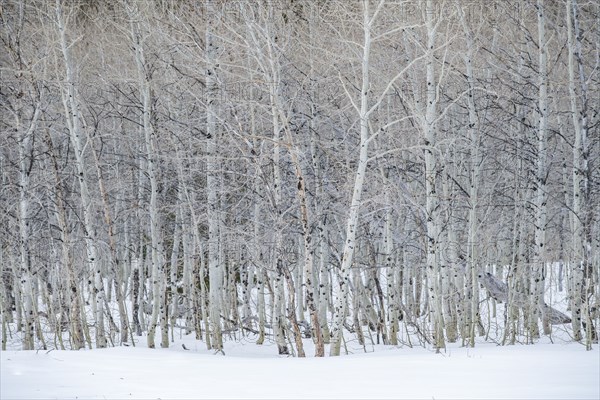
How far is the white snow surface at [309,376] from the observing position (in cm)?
838

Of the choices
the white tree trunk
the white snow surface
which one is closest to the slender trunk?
the white snow surface

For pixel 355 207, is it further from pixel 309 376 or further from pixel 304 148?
pixel 304 148

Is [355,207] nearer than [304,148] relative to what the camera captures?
Yes

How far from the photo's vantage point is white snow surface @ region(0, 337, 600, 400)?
8.38 metres

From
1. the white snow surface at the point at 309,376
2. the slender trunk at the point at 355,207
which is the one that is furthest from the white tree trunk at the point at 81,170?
the slender trunk at the point at 355,207

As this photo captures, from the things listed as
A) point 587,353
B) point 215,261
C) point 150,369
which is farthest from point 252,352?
point 587,353

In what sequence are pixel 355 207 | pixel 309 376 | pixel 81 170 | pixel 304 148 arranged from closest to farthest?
pixel 309 376 < pixel 355 207 < pixel 81 170 < pixel 304 148

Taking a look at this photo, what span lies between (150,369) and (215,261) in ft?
17.0

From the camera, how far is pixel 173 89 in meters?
19.8

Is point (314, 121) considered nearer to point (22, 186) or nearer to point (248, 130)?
point (248, 130)

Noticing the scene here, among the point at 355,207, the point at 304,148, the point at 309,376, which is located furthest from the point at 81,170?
the point at 309,376

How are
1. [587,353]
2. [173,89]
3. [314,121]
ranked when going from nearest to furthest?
[587,353], [314,121], [173,89]

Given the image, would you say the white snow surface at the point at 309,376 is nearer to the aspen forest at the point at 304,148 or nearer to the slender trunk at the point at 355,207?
the slender trunk at the point at 355,207

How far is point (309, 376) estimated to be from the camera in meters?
9.70
